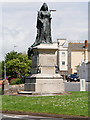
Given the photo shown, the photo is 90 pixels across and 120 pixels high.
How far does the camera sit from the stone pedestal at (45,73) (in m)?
23.6

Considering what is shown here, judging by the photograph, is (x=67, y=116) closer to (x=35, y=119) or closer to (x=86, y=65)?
(x=35, y=119)

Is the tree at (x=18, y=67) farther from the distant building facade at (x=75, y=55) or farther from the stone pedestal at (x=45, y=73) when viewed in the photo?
the stone pedestal at (x=45, y=73)

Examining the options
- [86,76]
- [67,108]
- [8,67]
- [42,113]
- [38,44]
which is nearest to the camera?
[42,113]

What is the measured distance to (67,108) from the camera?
15.1 metres

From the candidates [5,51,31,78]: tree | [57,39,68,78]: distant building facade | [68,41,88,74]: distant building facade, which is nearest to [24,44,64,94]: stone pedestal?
[5,51,31,78]: tree

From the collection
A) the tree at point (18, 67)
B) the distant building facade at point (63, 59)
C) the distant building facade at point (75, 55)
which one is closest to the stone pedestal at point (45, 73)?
the tree at point (18, 67)

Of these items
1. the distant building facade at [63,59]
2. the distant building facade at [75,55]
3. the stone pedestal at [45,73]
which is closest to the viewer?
the stone pedestal at [45,73]

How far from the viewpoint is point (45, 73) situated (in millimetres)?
24406

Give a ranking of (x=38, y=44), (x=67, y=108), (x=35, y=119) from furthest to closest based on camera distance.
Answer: (x=38, y=44) → (x=67, y=108) → (x=35, y=119)

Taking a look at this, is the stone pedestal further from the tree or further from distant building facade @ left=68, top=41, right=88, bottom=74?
distant building facade @ left=68, top=41, right=88, bottom=74

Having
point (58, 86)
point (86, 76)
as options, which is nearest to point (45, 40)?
point (58, 86)

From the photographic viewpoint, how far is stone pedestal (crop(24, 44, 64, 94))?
2364 centimetres

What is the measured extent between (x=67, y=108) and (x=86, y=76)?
219 ft

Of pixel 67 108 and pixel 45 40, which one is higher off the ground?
pixel 45 40
